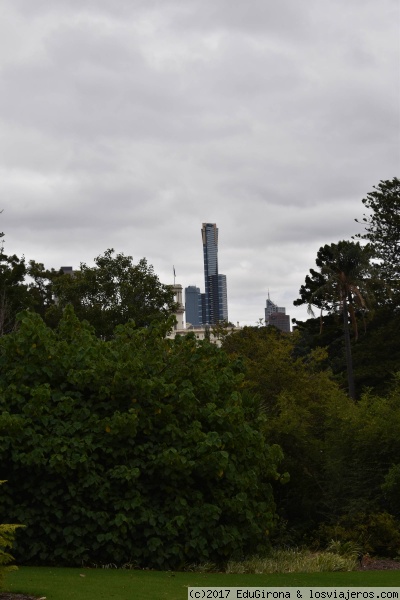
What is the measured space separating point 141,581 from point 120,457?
2.82 meters

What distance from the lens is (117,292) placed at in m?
45.4

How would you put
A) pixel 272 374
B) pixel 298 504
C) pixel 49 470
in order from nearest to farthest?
1. pixel 49 470
2. pixel 298 504
3. pixel 272 374

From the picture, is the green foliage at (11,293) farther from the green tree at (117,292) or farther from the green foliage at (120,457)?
the green foliage at (120,457)

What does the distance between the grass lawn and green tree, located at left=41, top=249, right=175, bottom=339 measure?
3083 cm

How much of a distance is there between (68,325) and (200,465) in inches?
150

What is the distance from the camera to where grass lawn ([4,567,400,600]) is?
35.9 feet

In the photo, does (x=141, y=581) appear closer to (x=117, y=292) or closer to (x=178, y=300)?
(x=117, y=292)

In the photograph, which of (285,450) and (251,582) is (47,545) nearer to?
(251,582)

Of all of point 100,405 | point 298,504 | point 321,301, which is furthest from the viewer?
point 321,301

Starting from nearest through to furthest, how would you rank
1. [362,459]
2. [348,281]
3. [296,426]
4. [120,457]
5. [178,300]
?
[120,457] < [362,459] < [296,426] < [348,281] < [178,300]

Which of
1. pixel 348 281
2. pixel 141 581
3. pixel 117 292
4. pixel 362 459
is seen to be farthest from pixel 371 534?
pixel 117 292

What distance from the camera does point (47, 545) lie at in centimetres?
1427

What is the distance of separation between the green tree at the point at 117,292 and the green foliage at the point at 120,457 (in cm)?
2817

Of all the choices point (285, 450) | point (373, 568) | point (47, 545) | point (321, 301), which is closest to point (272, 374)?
point (285, 450)
